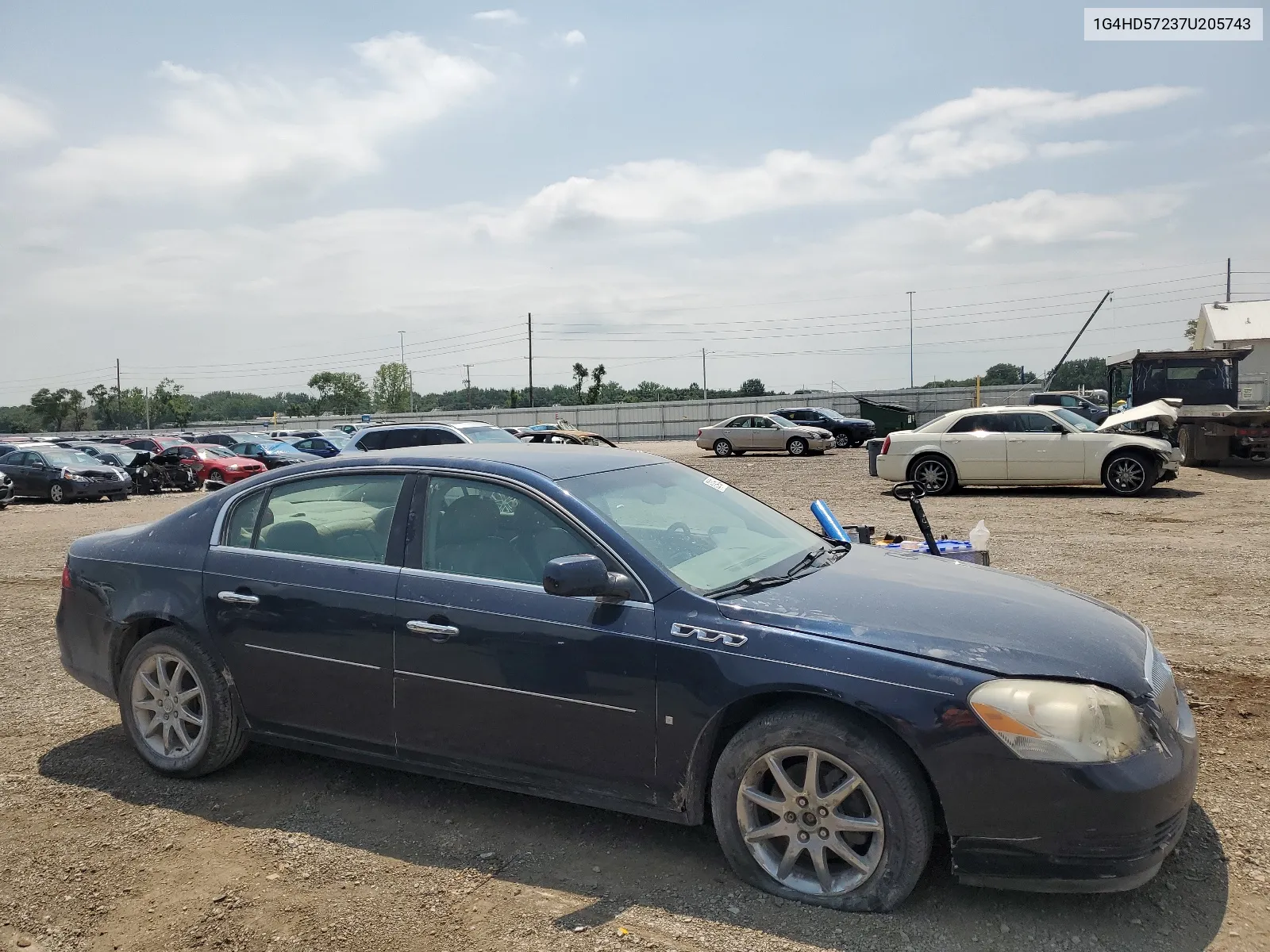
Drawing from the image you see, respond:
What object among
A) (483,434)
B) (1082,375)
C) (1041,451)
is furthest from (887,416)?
(1082,375)

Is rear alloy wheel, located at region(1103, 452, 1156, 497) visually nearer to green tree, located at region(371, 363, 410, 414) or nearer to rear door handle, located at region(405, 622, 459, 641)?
rear door handle, located at region(405, 622, 459, 641)

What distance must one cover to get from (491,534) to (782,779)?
4.93ft

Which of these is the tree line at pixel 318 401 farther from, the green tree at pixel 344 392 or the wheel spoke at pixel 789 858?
the wheel spoke at pixel 789 858

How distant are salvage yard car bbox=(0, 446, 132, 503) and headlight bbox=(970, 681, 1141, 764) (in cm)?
2605

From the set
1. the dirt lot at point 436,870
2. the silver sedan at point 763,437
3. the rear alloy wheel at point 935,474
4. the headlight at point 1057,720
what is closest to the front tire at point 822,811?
the dirt lot at point 436,870

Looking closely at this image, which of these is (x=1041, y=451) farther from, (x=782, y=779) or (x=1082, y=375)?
(x=1082, y=375)

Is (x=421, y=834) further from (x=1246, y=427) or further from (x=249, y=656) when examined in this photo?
(x=1246, y=427)

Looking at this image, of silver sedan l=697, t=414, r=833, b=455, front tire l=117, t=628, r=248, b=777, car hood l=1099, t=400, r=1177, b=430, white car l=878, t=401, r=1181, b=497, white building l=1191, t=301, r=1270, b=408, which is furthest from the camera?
white building l=1191, t=301, r=1270, b=408

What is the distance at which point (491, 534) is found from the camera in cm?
388

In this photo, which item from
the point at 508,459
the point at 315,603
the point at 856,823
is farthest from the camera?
the point at 508,459

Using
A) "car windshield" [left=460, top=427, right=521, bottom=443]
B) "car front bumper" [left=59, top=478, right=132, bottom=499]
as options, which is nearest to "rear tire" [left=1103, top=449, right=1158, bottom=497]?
"car windshield" [left=460, top=427, right=521, bottom=443]

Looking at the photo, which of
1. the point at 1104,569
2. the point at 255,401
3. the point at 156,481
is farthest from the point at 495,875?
the point at 255,401

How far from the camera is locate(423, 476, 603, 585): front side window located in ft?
12.2

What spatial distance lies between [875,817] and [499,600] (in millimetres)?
1568
